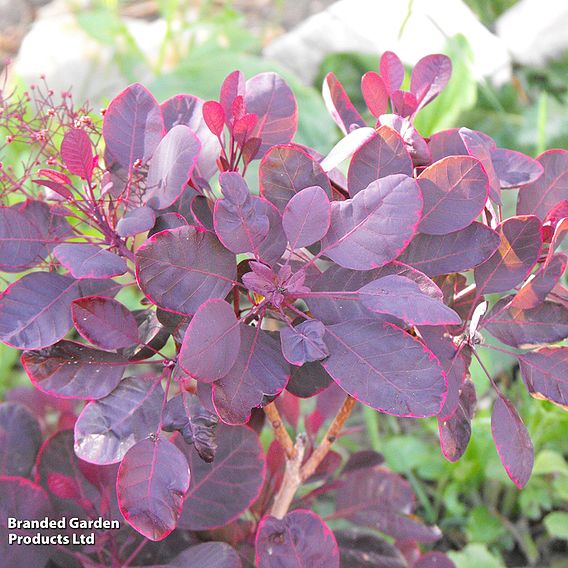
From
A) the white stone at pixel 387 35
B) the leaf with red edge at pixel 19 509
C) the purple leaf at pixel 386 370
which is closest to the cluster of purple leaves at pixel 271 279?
the purple leaf at pixel 386 370

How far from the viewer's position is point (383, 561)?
0.87m

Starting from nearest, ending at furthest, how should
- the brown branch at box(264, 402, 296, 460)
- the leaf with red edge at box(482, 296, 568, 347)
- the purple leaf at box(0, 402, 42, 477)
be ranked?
the leaf with red edge at box(482, 296, 568, 347) → the brown branch at box(264, 402, 296, 460) → the purple leaf at box(0, 402, 42, 477)

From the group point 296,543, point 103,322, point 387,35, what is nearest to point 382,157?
point 103,322

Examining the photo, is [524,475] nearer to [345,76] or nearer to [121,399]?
[121,399]

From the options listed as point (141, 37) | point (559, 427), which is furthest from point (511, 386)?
point (141, 37)

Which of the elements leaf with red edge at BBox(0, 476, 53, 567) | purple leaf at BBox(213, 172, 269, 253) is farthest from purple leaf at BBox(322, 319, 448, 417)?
leaf with red edge at BBox(0, 476, 53, 567)

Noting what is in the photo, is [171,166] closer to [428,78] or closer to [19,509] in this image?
[428,78]

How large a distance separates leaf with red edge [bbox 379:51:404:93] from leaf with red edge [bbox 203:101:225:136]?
0.62ft

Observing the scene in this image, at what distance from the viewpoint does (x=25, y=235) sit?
0.62 m

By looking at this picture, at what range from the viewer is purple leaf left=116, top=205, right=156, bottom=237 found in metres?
0.57

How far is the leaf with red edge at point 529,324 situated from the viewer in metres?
0.60

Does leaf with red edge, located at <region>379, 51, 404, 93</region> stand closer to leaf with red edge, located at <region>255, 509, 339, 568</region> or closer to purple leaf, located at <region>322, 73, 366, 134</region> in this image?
purple leaf, located at <region>322, 73, 366, 134</region>

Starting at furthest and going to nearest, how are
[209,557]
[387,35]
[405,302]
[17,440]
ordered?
[387,35] → [17,440] → [209,557] → [405,302]

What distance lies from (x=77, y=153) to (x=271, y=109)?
0.64 ft
